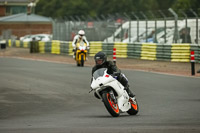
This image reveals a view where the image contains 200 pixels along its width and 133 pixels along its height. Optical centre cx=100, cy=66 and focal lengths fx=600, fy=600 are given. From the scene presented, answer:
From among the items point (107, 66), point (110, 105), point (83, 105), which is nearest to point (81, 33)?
point (83, 105)

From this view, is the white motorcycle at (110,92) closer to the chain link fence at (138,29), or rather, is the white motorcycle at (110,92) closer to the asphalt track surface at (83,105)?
the asphalt track surface at (83,105)

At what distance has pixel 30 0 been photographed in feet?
276

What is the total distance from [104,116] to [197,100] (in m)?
3.56

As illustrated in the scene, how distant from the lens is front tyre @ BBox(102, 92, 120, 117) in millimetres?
10312

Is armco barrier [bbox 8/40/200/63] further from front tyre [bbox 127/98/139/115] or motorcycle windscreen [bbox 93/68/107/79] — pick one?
motorcycle windscreen [bbox 93/68/107/79]

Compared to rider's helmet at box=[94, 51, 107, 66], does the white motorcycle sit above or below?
below

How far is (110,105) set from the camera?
1036cm

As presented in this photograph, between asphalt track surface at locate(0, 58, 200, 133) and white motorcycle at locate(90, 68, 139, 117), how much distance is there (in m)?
0.20

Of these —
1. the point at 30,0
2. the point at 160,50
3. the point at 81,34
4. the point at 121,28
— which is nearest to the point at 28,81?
the point at 81,34

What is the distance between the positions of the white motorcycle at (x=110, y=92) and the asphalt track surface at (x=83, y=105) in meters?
0.20

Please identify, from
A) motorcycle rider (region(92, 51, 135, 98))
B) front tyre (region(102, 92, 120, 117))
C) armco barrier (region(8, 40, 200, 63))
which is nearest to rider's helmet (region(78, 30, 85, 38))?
armco barrier (region(8, 40, 200, 63))

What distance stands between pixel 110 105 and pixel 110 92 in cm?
26

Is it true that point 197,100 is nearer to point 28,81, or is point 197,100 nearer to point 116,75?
point 116,75

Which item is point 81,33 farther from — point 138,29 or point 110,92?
point 110,92
